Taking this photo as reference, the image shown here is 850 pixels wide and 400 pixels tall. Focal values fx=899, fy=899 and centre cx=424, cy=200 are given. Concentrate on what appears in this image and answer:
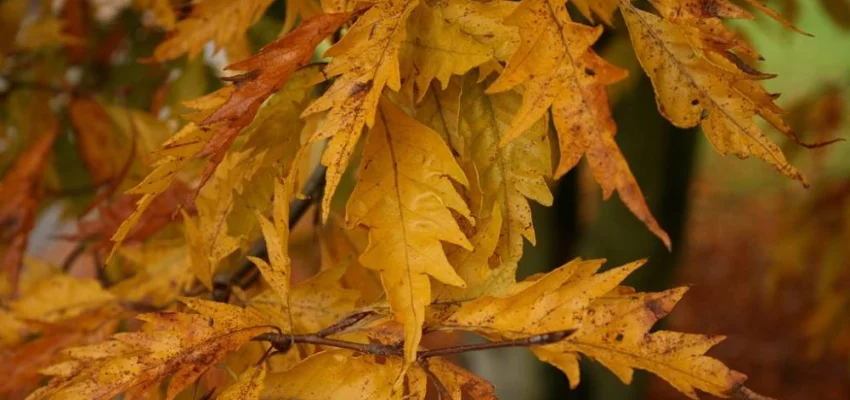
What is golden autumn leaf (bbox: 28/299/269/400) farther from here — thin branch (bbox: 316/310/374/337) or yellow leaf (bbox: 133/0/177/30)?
yellow leaf (bbox: 133/0/177/30)

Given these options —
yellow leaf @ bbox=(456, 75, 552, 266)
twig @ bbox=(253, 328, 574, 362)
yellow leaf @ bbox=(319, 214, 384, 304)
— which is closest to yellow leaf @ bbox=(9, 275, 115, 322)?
yellow leaf @ bbox=(319, 214, 384, 304)

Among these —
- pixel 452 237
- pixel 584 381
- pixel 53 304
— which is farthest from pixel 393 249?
pixel 584 381

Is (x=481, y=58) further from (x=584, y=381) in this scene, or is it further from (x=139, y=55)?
(x=584, y=381)

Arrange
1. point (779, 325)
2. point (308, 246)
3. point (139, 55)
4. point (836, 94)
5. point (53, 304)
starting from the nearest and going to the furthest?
point (53, 304) → point (308, 246) → point (139, 55) → point (836, 94) → point (779, 325)

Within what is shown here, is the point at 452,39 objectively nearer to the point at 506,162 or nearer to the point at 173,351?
the point at 506,162

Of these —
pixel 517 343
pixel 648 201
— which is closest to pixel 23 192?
pixel 517 343

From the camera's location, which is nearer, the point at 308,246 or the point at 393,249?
the point at 393,249
